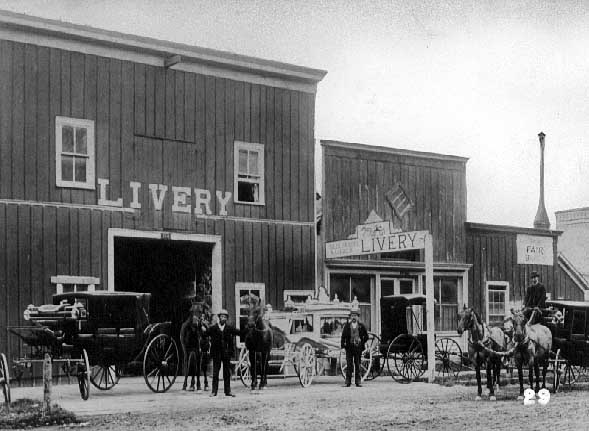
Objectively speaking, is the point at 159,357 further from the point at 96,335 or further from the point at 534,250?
the point at 534,250

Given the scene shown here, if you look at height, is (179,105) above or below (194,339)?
above

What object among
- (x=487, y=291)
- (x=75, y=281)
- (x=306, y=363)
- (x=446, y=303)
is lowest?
(x=306, y=363)

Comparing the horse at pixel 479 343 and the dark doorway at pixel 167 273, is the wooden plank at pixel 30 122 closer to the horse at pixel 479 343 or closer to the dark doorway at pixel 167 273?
the dark doorway at pixel 167 273

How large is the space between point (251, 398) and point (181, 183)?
5070 mm

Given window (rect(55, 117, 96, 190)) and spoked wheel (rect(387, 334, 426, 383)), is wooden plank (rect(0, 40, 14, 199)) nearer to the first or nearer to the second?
window (rect(55, 117, 96, 190))

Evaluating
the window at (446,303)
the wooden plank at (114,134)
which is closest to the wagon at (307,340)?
the wooden plank at (114,134)

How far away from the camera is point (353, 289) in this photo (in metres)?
→ 21.6

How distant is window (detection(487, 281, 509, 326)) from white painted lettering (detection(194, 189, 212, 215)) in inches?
349

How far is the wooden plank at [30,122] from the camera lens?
16.1 metres

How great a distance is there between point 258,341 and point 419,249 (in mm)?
7219

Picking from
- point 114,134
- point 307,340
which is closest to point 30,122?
point 114,134

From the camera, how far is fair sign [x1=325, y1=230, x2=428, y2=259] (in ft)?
58.8

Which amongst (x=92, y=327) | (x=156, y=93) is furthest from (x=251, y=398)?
(x=156, y=93)

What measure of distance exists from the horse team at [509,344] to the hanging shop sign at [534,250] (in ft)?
26.4
